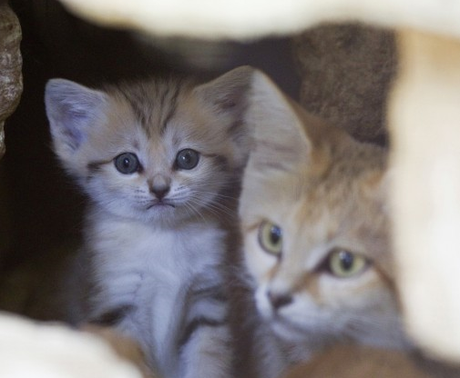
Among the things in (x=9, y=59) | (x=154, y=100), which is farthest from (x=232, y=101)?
(x=9, y=59)

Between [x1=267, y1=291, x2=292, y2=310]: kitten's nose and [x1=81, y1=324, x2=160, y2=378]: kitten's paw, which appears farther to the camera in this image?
[x1=81, y1=324, x2=160, y2=378]: kitten's paw

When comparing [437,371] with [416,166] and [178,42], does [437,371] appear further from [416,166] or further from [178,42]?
[178,42]

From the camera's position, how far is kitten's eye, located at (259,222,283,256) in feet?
2.88

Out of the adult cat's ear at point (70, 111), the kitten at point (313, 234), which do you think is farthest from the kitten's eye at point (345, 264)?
the adult cat's ear at point (70, 111)

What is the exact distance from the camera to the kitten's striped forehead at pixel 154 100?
98 centimetres

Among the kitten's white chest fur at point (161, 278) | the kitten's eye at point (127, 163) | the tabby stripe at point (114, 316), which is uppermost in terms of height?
the kitten's eye at point (127, 163)

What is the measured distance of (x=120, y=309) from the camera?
1.00m

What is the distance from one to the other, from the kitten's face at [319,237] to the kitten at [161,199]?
0.07 m

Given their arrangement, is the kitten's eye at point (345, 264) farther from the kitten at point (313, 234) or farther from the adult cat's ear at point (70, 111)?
the adult cat's ear at point (70, 111)

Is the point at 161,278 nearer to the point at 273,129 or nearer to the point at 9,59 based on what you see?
the point at 273,129

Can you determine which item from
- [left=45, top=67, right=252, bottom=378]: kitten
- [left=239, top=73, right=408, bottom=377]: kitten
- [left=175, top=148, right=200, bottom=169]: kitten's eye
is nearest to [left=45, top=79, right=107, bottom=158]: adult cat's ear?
[left=45, top=67, right=252, bottom=378]: kitten

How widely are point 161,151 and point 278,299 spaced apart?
0.86ft

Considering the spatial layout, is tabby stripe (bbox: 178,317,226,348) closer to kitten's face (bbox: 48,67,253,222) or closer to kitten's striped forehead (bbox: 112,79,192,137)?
kitten's face (bbox: 48,67,253,222)

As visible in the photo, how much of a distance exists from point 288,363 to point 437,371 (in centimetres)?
19
